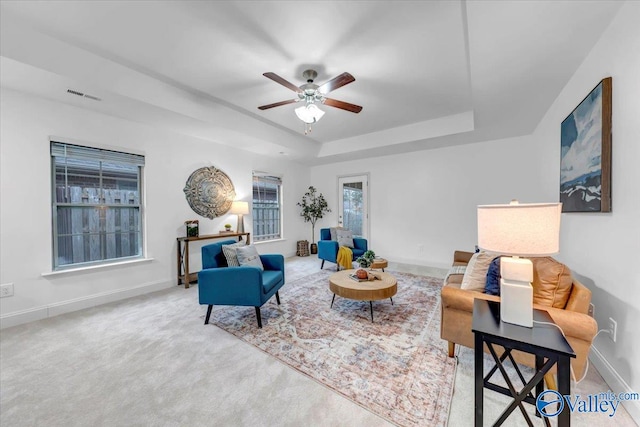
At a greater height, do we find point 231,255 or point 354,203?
point 354,203

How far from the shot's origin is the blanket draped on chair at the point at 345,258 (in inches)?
168

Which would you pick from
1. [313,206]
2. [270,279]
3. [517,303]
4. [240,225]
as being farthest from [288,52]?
[313,206]

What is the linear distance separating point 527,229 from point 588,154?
1479 mm

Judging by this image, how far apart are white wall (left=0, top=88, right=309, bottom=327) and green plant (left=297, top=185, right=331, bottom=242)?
251 cm

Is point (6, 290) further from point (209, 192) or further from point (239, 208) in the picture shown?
point (239, 208)

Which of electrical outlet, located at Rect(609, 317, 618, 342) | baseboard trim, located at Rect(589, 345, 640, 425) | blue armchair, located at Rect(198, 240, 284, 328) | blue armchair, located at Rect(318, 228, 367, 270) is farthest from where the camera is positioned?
blue armchair, located at Rect(318, 228, 367, 270)

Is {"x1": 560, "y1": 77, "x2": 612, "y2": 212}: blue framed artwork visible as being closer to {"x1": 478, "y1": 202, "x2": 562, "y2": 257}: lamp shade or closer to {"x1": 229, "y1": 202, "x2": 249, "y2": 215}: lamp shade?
{"x1": 478, "y1": 202, "x2": 562, "y2": 257}: lamp shade

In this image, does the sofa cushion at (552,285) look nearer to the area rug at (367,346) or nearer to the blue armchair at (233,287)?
the area rug at (367,346)

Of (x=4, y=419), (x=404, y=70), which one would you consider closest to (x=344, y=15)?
(x=404, y=70)

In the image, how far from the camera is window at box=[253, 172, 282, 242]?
5520 millimetres

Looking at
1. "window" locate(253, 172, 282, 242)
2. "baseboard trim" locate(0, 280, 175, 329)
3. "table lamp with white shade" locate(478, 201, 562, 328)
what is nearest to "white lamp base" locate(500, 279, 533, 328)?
"table lamp with white shade" locate(478, 201, 562, 328)

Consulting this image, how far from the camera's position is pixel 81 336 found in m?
2.38

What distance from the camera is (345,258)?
432 cm

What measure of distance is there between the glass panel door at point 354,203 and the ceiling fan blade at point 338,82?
3.58 meters
